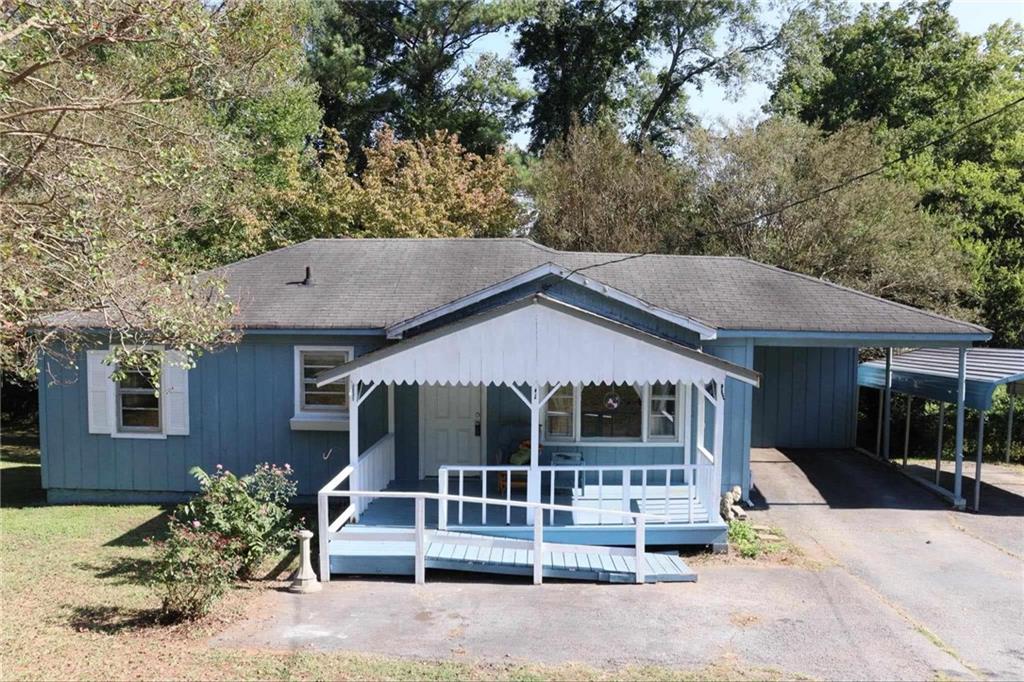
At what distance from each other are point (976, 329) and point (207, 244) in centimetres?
1940

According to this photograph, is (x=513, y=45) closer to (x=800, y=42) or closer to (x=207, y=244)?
(x=800, y=42)

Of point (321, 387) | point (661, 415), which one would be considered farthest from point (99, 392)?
point (661, 415)

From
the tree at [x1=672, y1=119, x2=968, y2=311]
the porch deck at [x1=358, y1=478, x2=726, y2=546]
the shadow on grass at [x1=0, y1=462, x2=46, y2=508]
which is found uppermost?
the tree at [x1=672, y1=119, x2=968, y2=311]

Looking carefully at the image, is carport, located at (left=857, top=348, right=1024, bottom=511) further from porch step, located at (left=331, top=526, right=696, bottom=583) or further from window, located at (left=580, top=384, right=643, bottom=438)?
porch step, located at (left=331, top=526, right=696, bottom=583)

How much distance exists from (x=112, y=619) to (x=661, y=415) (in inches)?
311

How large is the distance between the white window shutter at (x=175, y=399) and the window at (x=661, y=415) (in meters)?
7.56

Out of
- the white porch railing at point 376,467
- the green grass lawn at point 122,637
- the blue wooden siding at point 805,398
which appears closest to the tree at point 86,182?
the green grass lawn at point 122,637

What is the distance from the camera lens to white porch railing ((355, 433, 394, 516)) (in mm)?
10195

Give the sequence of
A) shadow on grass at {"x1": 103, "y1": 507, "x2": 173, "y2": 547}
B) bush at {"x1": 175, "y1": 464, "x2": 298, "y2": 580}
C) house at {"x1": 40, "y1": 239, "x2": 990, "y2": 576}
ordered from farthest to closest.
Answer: house at {"x1": 40, "y1": 239, "x2": 990, "y2": 576}
shadow on grass at {"x1": 103, "y1": 507, "x2": 173, "y2": 547}
bush at {"x1": 175, "y1": 464, "x2": 298, "y2": 580}

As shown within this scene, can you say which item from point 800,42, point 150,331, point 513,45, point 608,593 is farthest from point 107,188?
point 800,42

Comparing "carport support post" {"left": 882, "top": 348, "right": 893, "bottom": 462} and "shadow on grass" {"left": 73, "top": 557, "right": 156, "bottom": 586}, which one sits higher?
"carport support post" {"left": 882, "top": 348, "right": 893, "bottom": 462}

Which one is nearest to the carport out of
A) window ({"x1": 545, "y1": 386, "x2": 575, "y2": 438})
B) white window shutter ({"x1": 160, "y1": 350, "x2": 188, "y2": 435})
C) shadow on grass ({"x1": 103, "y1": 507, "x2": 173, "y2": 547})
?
window ({"x1": 545, "y1": 386, "x2": 575, "y2": 438})

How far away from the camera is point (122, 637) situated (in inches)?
272

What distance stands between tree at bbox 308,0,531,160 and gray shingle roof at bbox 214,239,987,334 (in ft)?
50.6
